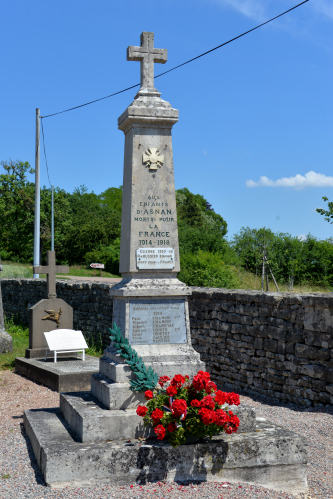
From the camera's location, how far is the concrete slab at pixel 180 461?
13.0ft

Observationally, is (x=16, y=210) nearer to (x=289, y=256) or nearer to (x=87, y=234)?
(x=87, y=234)

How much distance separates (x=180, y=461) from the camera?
4098 millimetres

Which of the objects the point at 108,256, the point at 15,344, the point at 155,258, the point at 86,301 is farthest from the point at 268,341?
the point at 108,256

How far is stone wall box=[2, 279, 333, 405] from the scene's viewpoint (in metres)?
6.67

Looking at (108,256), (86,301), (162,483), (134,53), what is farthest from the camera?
(108,256)

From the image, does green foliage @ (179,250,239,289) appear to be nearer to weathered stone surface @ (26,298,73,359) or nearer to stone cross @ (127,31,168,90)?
weathered stone surface @ (26,298,73,359)

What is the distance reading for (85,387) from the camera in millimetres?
7523

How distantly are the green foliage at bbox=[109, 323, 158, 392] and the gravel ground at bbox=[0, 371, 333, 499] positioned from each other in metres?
0.83

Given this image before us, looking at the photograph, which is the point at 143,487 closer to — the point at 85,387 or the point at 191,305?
the point at 85,387

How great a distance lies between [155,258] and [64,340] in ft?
13.0

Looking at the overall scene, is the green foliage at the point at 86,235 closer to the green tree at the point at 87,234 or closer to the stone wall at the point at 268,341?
the green tree at the point at 87,234

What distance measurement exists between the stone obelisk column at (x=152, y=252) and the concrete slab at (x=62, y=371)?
269cm

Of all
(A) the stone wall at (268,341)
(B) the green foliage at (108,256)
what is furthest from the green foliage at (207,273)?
(B) the green foliage at (108,256)

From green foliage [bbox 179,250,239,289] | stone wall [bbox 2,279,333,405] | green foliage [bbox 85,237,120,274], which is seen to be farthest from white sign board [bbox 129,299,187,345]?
green foliage [bbox 85,237,120,274]
